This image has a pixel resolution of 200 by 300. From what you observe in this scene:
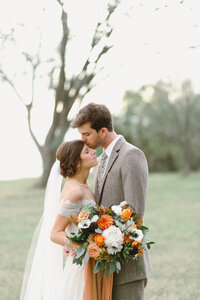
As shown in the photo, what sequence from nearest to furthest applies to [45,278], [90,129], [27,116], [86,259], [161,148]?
[86,259] → [90,129] → [45,278] → [27,116] → [161,148]

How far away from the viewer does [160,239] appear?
36.9ft

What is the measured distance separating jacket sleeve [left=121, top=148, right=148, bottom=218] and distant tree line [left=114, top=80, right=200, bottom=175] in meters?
30.3

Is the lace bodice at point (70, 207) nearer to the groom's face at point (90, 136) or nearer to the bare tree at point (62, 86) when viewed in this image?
the groom's face at point (90, 136)

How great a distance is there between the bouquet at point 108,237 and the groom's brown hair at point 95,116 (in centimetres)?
79

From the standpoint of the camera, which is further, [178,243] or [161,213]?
[161,213]

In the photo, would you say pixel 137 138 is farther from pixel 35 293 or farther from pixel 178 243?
pixel 35 293

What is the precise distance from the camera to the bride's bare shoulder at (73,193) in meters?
3.62

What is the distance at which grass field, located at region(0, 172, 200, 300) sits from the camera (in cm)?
704

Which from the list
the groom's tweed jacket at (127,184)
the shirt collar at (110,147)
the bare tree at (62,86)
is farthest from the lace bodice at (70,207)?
the bare tree at (62,86)

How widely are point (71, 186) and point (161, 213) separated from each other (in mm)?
12427

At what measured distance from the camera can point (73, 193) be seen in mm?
3645

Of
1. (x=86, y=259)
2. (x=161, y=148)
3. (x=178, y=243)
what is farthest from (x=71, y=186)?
(x=161, y=148)

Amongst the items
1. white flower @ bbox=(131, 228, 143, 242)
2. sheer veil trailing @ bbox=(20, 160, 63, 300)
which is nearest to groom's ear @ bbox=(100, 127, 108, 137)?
sheer veil trailing @ bbox=(20, 160, 63, 300)

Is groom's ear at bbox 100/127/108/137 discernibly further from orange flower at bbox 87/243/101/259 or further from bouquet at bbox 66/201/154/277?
orange flower at bbox 87/243/101/259
